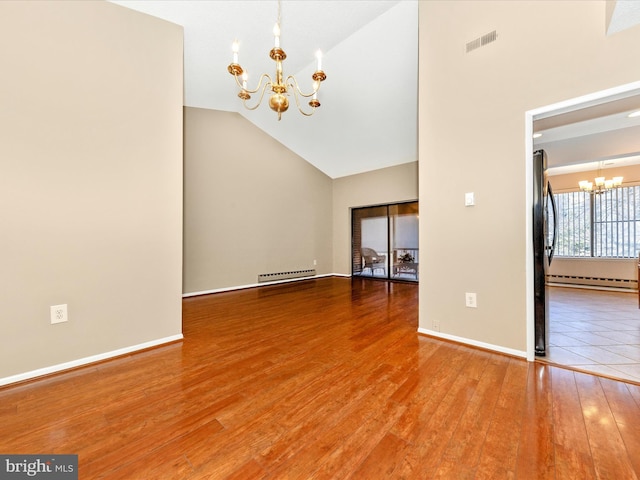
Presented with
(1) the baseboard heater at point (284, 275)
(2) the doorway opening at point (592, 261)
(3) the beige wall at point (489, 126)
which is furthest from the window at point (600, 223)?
(1) the baseboard heater at point (284, 275)

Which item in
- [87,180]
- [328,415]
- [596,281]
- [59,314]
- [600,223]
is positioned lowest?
[328,415]

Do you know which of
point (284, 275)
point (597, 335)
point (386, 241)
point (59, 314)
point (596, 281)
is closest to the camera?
point (59, 314)

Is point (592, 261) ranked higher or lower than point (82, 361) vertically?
higher

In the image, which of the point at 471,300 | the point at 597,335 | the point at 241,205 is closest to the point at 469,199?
the point at 471,300

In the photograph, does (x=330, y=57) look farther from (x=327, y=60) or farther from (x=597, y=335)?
(x=597, y=335)

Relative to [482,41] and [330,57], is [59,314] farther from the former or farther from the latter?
[482,41]

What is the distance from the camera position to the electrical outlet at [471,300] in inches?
93.3

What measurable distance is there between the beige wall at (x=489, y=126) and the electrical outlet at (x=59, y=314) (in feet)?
10.3

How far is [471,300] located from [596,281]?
5.16m

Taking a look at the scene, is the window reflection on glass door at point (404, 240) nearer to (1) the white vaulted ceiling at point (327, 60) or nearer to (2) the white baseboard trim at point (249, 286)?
(1) the white vaulted ceiling at point (327, 60)

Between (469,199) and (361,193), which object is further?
(361,193)

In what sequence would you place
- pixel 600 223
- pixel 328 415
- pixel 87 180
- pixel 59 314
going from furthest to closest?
pixel 600 223 → pixel 87 180 → pixel 59 314 → pixel 328 415

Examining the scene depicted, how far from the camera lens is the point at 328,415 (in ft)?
4.79

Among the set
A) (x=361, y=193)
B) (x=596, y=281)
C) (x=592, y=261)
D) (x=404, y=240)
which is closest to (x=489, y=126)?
(x=404, y=240)
